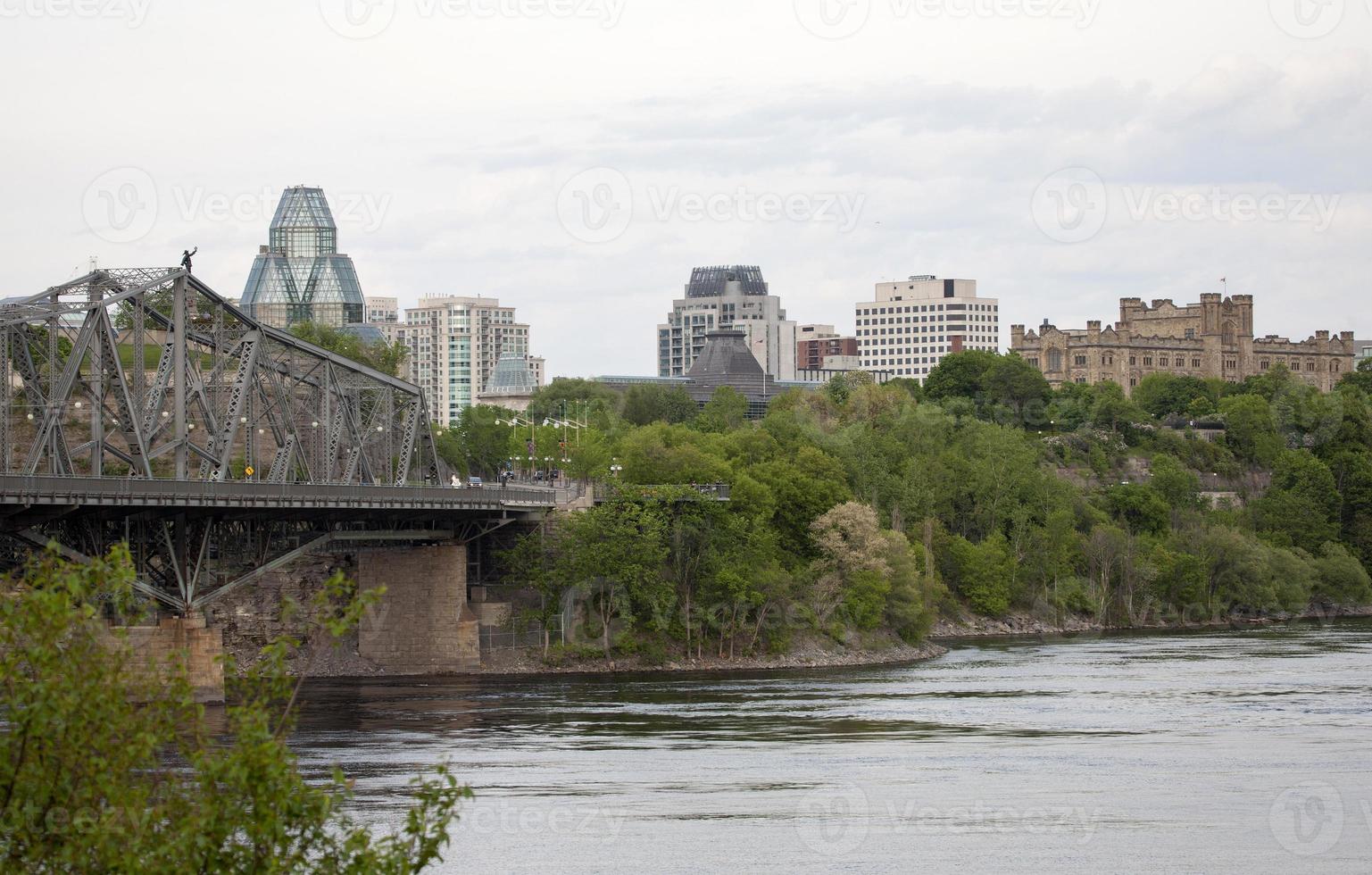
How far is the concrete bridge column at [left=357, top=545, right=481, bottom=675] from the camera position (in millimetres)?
83188

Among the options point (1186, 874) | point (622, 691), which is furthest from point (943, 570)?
point (1186, 874)

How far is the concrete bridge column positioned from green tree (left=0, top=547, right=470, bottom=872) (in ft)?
204

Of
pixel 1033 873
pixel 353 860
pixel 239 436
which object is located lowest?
pixel 1033 873

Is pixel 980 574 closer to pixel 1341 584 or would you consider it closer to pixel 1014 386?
pixel 1341 584

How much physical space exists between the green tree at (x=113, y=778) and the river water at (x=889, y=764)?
64.8 ft

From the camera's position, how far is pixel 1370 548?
132875 millimetres

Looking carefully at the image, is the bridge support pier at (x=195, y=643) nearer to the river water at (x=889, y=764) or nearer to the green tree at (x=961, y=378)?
the river water at (x=889, y=764)

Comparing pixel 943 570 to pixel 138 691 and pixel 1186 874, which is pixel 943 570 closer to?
pixel 1186 874

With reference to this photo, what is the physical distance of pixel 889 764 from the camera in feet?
173

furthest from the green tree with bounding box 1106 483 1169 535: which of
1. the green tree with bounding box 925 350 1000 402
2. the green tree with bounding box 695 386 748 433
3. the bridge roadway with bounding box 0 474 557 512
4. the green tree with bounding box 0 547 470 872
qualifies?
the green tree with bounding box 0 547 470 872

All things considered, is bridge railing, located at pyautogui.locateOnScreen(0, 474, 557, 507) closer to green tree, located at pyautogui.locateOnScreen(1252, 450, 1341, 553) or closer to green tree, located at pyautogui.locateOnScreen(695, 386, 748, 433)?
green tree, located at pyautogui.locateOnScreen(695, 386, 748, 433)

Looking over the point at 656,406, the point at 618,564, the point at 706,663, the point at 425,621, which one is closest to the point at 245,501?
the point at 425,621

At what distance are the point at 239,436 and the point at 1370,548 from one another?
250ft

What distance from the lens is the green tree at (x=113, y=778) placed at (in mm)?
19781
